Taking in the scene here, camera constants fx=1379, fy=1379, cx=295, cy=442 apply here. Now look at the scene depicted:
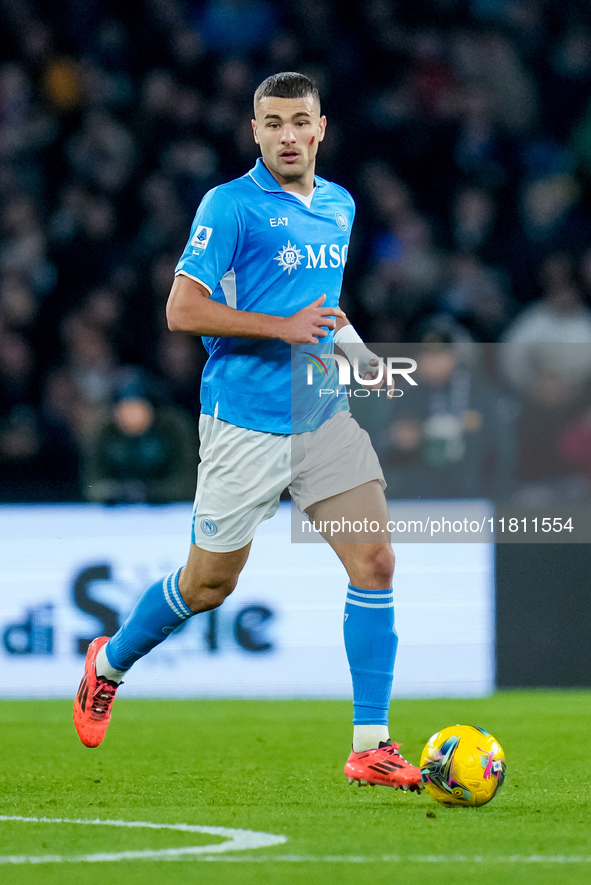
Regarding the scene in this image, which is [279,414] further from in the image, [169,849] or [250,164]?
[250,164]

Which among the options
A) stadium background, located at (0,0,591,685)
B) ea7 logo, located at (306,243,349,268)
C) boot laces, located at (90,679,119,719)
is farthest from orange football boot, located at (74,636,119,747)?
stadium background, located at (0,0,591,685)

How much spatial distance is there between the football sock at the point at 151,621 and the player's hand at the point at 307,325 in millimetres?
926

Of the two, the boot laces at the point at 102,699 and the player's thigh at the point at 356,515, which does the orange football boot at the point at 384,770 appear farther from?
the boot laces at the point at 102,699

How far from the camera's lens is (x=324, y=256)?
179 inches

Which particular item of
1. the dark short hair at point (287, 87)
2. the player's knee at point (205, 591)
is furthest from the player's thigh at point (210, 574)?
the dark short hair at point (287, 87)

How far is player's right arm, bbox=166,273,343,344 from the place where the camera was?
4.31 m

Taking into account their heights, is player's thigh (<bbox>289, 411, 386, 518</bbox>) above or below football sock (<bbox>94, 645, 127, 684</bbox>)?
above

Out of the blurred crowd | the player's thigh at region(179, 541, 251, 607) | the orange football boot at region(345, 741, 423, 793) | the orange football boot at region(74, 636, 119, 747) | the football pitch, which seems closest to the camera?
the football pitch

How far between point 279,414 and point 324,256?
1.78ft

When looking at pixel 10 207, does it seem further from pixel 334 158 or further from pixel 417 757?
pixel 417 757

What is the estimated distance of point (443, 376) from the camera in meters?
7.27

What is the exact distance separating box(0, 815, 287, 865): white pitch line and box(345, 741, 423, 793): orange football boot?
2.48 feet

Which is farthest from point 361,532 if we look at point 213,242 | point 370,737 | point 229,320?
point 213,242

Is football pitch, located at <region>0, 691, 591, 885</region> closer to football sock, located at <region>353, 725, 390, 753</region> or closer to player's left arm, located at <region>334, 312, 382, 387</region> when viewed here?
football sock, located at <region>353, 725, 390, 753</region>
